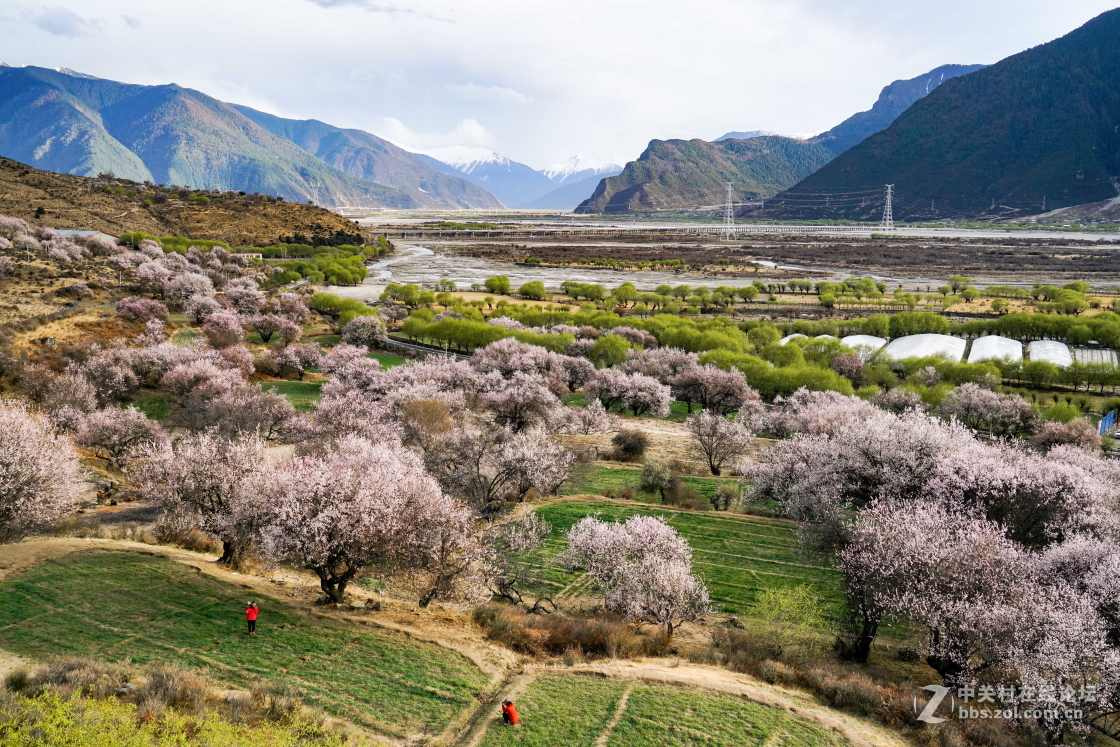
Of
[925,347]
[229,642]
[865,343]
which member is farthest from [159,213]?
[925,347]

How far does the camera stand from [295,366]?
5969 centimetres

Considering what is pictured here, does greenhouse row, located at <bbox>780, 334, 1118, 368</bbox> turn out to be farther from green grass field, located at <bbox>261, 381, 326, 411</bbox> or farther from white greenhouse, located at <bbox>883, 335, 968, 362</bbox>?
green grass field, located at <bbox>261, 381, 326, 411</bbox>

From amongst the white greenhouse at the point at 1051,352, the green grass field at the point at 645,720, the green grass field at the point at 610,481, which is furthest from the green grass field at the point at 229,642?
the white greenhouse at the point at 1051,352

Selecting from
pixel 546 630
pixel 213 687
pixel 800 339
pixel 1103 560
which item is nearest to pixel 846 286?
pixel 800 339

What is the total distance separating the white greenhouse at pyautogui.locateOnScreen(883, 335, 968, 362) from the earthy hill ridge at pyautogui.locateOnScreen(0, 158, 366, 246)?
425ft

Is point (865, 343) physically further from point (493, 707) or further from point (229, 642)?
point (229, 642)

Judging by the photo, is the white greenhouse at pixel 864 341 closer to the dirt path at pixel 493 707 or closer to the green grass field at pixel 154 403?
the dirt path at pixel 493 707

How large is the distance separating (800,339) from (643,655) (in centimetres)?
5708

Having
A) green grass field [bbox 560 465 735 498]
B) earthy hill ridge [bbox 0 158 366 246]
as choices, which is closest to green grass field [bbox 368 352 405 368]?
green grass field [bbox 560 465 735 498]

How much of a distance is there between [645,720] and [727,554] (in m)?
13.7

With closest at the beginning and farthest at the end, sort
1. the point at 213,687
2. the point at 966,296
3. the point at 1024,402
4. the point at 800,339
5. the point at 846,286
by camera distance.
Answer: the point at 213,687
the point at 1024,402
the point at 800,339
the point at 966,296
the point at 846,286

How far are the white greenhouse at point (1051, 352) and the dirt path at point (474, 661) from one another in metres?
63.0

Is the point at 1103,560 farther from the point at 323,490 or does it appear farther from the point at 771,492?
the point at 323,490

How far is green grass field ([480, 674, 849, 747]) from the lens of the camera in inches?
574
